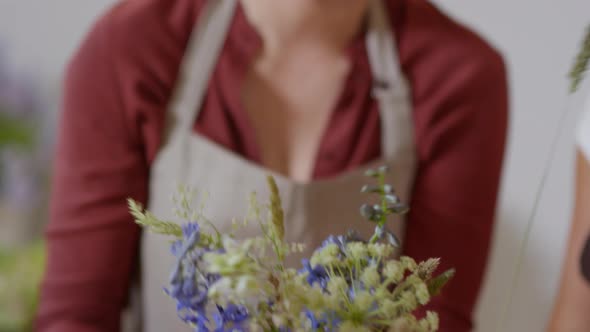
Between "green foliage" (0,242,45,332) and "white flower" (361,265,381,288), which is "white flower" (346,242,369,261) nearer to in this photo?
"white flower" (361,265,381,288)

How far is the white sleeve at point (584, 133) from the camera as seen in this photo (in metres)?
0.75

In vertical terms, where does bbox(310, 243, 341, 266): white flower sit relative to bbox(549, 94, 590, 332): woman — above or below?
above

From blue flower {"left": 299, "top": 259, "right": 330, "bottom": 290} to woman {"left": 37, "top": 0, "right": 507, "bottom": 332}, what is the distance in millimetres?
393

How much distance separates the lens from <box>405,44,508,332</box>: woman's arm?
799mm

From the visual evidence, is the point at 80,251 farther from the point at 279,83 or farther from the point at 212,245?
the point at 212,245

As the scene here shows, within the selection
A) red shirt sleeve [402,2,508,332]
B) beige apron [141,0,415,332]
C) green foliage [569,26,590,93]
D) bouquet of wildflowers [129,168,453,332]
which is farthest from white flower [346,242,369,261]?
red shirt sleeve [402,2,508,332]

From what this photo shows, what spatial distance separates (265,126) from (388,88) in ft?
0.54

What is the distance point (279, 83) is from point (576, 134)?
0.37m

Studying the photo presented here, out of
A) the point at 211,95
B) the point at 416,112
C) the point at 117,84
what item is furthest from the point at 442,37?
the point at 117,84

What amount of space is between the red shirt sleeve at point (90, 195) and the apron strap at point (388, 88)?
311 millimetres

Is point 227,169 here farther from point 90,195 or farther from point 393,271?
point 393,271

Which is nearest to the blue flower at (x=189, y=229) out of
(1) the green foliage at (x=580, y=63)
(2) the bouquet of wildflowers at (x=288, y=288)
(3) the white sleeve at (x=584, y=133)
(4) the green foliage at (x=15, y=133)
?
(2) the bouquet of wildflowers at (x=288, y=288)

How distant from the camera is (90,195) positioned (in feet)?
2.49

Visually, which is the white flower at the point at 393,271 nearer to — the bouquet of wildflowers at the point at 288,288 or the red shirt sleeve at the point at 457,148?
the bouquet of wildflowers at the point at 288,288
